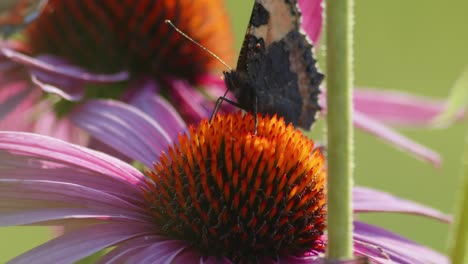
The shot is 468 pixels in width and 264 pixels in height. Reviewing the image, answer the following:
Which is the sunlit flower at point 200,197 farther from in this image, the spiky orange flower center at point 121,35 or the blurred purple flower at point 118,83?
the spiky orange flower center at point 121,35

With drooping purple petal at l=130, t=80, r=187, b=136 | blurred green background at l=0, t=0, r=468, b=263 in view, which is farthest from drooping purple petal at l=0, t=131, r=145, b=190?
blurred green background at l=0, t=0, r=468, b=263

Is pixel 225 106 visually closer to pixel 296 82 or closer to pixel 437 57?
pixel 296 82

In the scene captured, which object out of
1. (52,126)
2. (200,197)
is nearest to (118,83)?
(52,126)

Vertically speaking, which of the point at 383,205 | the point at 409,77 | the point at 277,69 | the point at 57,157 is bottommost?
the point at 57,157

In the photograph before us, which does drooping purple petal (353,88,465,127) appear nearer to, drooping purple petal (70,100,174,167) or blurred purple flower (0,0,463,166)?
blurred purple flower (0,0,463,166)

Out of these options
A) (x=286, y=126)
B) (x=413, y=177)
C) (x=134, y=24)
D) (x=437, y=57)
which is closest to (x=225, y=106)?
(x=134, y=24)

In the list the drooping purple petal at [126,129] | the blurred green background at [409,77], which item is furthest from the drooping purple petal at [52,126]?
the blurred green background at [409,77]

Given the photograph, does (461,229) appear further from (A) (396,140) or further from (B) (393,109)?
(B) (393,109)
